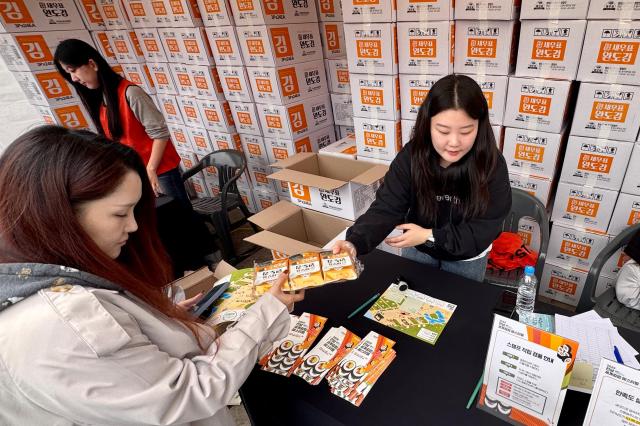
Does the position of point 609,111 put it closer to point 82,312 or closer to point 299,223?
point 299,223

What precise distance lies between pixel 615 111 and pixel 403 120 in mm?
1022

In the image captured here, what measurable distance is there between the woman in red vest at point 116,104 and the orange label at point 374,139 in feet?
4.33

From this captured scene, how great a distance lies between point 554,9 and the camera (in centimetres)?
150

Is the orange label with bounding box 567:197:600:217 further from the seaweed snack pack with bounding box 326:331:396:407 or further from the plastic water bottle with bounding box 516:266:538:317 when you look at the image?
the seaweed snack pack with bounding box 326:331:396:407

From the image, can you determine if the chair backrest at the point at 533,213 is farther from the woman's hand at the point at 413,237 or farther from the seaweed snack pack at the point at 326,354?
the seaweed snack pack at the point at 326,354

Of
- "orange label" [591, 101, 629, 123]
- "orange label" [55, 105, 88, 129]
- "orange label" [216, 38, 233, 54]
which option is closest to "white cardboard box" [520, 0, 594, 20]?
"orange label" [591, 101, 629, 123]

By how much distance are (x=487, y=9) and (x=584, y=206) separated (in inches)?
44.2

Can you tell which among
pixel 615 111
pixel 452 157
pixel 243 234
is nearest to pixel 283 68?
pixel 243 234

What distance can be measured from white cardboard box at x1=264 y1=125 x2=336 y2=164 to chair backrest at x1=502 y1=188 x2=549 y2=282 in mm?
1665

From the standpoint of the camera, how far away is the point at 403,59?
198cm

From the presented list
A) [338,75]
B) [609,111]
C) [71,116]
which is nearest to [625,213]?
[609,111]

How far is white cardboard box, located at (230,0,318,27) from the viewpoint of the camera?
95.0 inches

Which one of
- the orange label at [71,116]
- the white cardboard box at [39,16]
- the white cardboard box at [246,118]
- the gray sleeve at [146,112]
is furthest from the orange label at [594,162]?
the white cardboard box at [39,16]

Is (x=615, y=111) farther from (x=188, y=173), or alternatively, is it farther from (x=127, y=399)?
(x=188, y=173)
